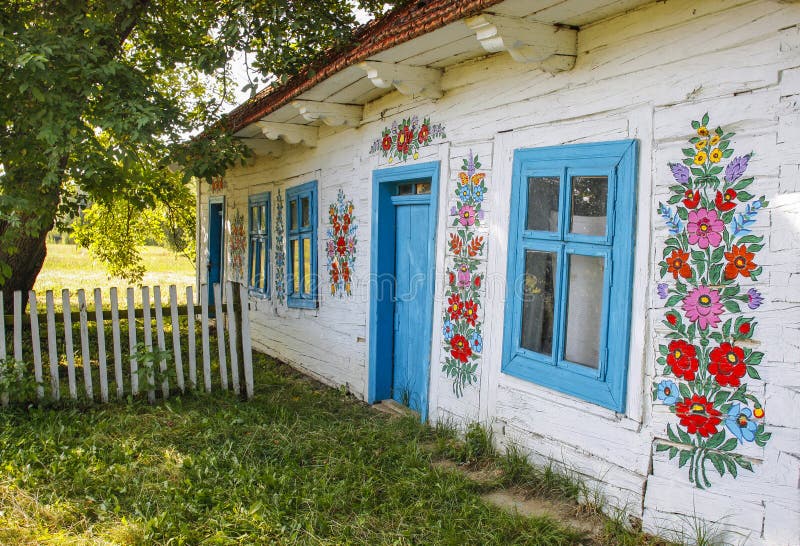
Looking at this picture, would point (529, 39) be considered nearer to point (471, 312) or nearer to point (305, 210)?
point (471, 312)

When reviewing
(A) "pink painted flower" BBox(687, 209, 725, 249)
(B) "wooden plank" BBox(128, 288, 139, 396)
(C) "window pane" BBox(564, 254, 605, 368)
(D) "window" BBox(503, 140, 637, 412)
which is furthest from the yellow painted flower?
(B) "wooden plank" BBox(128, 288, 139, 396)

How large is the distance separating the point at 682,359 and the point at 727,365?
0.81 ft

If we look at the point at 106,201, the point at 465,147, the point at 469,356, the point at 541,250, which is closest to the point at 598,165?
the point at 541,250

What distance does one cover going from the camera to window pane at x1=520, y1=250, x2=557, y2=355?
443cm

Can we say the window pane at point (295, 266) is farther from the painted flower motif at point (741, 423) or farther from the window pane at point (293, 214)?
the painted flower motif at point (741, 423)

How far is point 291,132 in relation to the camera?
762 centimetres

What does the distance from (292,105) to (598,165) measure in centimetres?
353

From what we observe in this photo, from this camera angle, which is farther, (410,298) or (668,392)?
(410,298)

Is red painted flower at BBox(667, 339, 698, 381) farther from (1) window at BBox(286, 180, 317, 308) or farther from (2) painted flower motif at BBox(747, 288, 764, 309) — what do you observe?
(1) window at BBox(286, 180, 317, 308)

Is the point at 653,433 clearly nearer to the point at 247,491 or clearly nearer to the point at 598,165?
the point at 598,165

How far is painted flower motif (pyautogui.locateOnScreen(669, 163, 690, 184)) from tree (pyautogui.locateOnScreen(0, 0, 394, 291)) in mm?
4135

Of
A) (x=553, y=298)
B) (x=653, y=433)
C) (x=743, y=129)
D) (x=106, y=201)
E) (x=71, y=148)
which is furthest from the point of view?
(x=106, y=201)

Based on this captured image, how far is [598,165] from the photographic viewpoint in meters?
4.02

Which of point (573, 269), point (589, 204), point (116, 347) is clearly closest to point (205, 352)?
point (116, 347)
